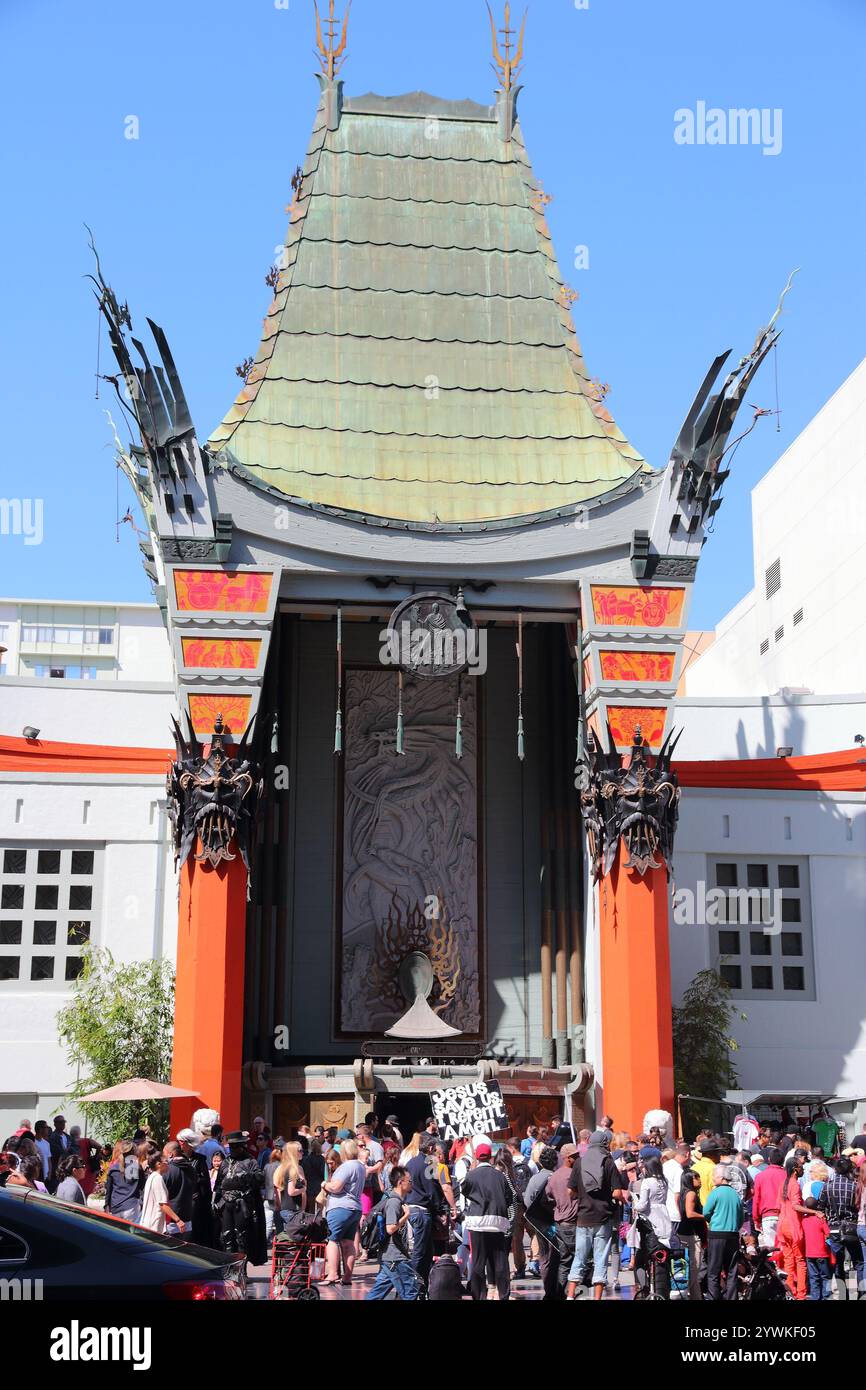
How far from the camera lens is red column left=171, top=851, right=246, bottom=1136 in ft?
97.1

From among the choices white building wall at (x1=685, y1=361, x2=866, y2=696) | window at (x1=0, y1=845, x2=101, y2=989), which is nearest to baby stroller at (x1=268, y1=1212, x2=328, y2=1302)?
window at (x1=0, y1=845, x2=101, y2=989)

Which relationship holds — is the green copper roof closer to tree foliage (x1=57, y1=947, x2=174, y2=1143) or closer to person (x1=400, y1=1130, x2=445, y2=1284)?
tree foliage (x1=57, y1=947, x2=174, y2=1143)

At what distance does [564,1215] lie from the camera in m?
17.0

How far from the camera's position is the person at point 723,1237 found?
16422 mm

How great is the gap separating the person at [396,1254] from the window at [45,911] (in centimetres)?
1861

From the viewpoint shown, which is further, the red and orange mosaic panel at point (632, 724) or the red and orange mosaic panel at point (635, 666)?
the red and orange mosaic panel at point (635, 666)

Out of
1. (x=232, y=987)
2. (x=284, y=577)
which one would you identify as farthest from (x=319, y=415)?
(x=232, y=987)

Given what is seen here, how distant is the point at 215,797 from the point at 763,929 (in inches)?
481

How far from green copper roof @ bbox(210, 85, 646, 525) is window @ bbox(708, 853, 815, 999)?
8.88 meters

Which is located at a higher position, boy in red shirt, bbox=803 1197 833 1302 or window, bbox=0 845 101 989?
window, bbox=0 845 101 989

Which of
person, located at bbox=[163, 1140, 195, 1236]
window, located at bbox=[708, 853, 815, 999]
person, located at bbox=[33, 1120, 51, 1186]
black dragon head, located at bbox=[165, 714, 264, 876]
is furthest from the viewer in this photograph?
window, located at bbox=[708, 853, 815, 999]

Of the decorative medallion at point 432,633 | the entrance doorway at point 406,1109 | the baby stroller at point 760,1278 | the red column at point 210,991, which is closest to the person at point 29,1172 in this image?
the baby stroller at point 760,1278

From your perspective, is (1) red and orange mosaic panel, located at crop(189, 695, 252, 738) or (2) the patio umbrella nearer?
(2) the patio umbrella

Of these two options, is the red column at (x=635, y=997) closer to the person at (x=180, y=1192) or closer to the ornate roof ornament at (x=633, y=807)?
the ornate roof ornament at (x=633, y=807)
